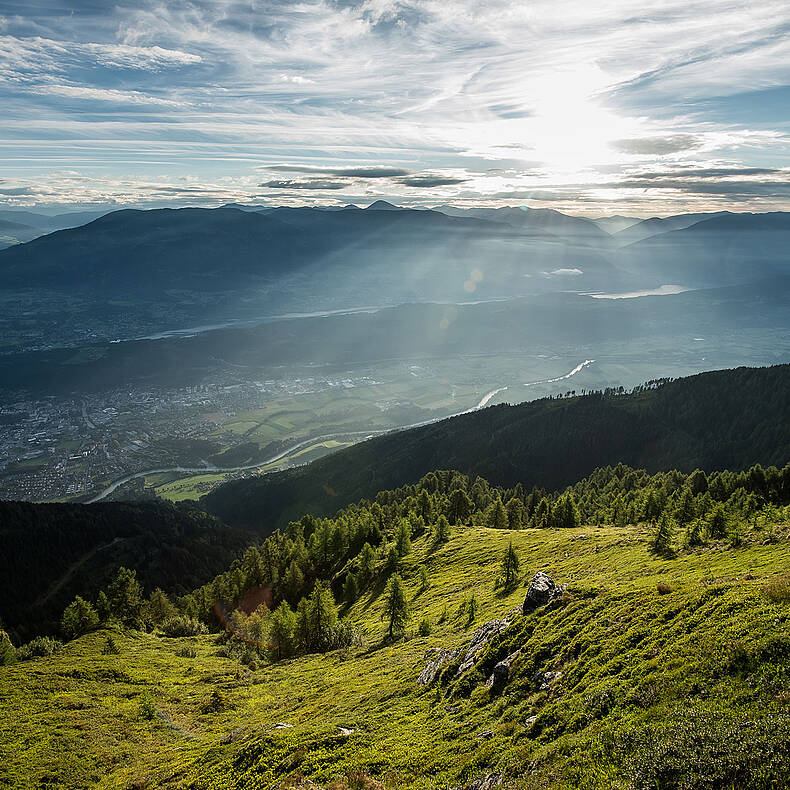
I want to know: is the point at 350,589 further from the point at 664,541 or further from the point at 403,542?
the point at 664,541

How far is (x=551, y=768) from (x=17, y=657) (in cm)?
8317

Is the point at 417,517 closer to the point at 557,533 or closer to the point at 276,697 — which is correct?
the point at 557,533

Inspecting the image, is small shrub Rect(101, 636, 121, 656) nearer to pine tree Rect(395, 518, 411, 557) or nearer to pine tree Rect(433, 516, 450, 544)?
pine tree Rect(395, 518, 411, 557)

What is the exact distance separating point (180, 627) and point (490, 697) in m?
81.1

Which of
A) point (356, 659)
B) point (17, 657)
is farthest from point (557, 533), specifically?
point (17, 657)

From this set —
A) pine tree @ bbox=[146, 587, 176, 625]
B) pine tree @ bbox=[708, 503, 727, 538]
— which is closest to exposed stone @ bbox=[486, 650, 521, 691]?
pine tree @ bbox=[708, 503, 727, 538]

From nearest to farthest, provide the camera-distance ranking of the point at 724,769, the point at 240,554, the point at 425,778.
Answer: the point at 724,769 < the point at 425,778 < the point at 240,554

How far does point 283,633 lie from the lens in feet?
250

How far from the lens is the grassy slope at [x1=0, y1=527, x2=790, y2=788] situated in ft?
76.3

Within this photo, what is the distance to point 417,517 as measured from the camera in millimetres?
130125

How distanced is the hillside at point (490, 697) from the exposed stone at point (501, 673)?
169 millimetres

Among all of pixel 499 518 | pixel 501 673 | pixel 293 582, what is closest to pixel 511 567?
pixel 501 673

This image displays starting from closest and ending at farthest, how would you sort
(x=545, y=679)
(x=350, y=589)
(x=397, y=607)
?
(x=545, y=679) < (x=397, y=607) < (x=350, y=589)

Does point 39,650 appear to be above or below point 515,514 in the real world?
above
